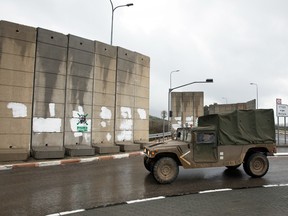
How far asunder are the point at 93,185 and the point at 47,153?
7.26m

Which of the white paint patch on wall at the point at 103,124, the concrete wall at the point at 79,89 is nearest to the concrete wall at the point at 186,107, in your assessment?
the white paint patch on wall at the point at 103,124

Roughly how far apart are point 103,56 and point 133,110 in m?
4.83

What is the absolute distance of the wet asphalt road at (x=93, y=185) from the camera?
768 cm

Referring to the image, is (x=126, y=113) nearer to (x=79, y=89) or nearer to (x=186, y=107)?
(x=79, y=89)

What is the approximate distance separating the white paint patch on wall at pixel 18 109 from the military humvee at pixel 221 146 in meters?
8.28

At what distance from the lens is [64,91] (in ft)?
61.2

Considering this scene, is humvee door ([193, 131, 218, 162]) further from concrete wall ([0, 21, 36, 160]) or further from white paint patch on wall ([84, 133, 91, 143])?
white paint patch on wall ([84, 133, 91, 143])

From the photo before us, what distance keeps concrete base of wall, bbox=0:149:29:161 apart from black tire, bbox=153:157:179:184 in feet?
27.7

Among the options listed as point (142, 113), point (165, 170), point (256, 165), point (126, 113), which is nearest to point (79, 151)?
point (126, 113)

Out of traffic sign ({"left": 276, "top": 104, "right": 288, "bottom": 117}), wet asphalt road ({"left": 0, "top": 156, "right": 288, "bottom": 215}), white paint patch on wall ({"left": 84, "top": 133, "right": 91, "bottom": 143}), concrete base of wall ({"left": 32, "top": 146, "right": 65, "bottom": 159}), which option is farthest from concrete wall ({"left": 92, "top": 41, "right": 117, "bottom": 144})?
traffic sign ({"left": 276, "top": 104, "right": 288, "bottom": 117})

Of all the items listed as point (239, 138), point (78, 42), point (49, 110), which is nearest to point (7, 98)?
point (49, 110)

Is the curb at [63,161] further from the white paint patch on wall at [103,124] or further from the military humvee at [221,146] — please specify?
the military humvee at [221,146]

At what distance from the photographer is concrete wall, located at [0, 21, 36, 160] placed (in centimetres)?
1598

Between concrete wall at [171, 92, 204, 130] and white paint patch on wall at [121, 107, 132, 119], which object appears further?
concrete wall at [171, 92, 204, 130]
